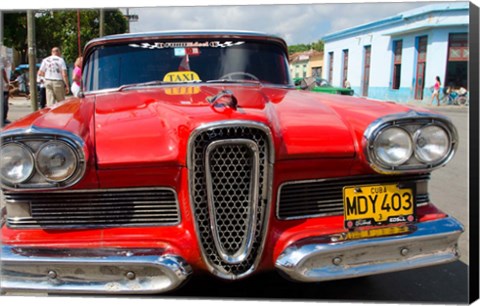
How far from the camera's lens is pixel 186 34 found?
3.34 m

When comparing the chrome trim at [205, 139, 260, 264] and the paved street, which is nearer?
the chrome trim at [205, 139, 260, 264]

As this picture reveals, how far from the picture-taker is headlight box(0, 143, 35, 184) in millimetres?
1953

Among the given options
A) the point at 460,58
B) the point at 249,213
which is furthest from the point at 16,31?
the point at 460,58

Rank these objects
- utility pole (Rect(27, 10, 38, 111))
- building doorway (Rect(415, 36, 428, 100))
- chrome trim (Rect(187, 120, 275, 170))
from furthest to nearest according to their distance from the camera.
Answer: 1. building doorway (Rect(415, 36, 428, 100))
2. utility pole (Rect(27, 10, 38, 111))
3. chrome trim (Rect(187, 120, 275, 170))

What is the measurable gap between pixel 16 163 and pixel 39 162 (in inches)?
4.4

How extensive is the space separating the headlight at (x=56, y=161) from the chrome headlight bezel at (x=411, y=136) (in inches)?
54.0

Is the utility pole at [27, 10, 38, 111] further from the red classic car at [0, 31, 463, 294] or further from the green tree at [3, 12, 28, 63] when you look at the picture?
the red classic car at [0, 31, 463, 294]

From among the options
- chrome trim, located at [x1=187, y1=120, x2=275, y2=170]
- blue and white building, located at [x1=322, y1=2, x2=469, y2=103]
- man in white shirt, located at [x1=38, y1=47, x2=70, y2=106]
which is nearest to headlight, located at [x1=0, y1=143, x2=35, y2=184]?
chrome trim, located at [x1=187, y1=120, x2=275, y2=170]

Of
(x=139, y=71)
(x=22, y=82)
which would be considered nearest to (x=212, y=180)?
(x=139, y=71)

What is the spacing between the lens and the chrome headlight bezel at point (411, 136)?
2146 millimetres

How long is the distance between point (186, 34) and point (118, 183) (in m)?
1.66

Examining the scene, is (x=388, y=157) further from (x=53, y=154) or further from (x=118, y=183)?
(x=53, y=154)

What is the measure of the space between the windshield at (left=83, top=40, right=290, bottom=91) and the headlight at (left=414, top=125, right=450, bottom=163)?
4.68 ft

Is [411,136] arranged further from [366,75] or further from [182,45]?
[366,75]
